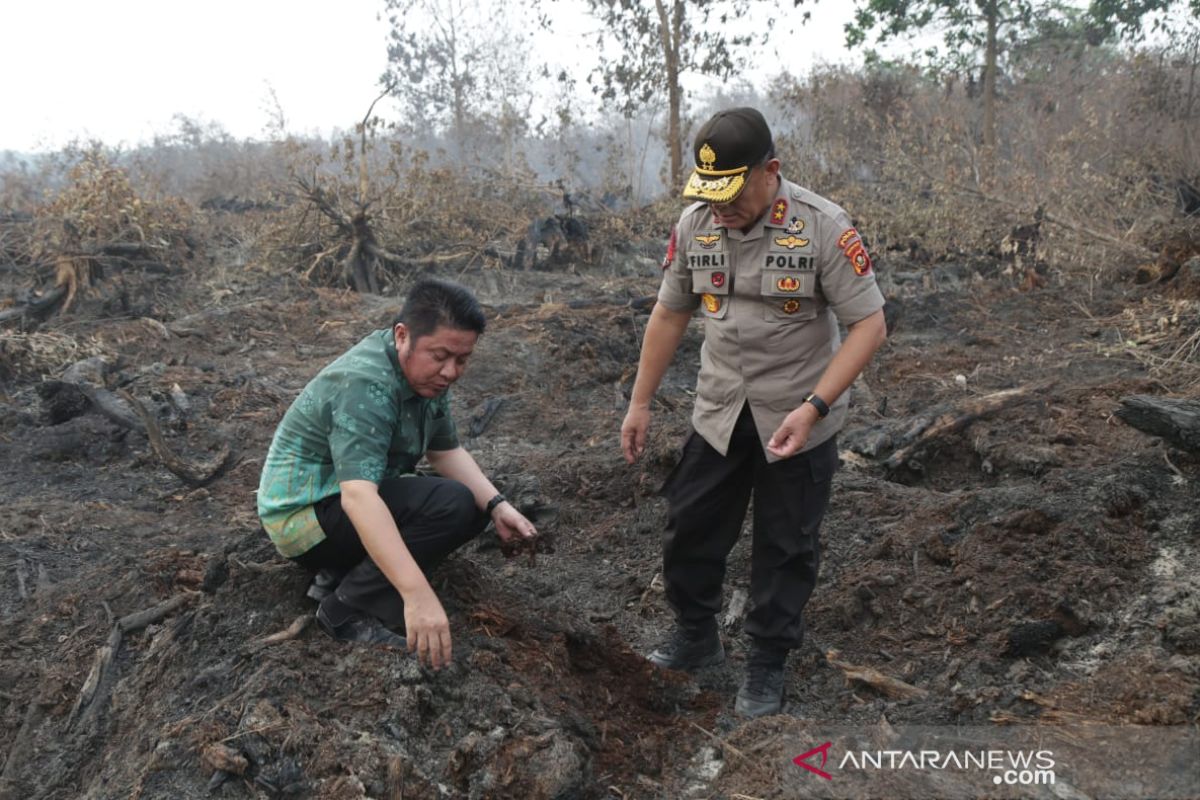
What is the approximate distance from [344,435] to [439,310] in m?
0.40

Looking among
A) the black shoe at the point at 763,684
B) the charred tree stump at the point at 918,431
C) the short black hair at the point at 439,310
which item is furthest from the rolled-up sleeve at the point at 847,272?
the charred tree stump at the point at 918,431

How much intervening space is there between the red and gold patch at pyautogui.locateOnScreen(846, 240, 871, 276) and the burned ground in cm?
123

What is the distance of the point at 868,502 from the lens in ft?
13.5

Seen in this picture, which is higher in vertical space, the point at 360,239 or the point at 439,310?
the point at 439,310

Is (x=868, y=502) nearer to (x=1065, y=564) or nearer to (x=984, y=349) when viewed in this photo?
(x=1065, y=564)

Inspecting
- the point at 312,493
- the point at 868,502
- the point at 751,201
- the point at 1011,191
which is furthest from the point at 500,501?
the point at 1011,191

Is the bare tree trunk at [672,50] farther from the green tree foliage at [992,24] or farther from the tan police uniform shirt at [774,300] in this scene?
the tan police uniform shirt at [774,300]

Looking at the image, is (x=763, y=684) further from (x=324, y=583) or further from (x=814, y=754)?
(x=324, y=583)

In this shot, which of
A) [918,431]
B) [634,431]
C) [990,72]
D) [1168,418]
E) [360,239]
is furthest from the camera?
[990,72]

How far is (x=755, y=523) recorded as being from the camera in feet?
9.33

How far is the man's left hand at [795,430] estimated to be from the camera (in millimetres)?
2457

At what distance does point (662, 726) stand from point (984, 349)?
650 cm

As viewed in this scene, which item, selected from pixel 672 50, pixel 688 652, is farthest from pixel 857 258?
pixel 672 50

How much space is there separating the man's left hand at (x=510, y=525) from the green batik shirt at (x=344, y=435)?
30 cm
